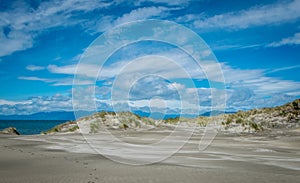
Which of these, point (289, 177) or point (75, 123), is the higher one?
point (75, 123)

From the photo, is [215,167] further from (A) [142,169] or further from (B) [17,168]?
(B) [17,168]

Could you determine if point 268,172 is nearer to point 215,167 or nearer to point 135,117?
point 215,167

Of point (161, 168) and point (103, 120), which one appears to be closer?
point (161, 168)

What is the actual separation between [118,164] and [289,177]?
22.9 ft

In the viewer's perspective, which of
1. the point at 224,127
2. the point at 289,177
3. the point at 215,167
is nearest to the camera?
the point at 289,177

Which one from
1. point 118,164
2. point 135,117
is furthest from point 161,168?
point 135,117

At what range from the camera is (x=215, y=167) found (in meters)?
12.8

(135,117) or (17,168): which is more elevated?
(135,117)

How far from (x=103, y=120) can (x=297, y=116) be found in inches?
1014

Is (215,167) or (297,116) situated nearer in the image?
(215,167)

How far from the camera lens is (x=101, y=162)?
13672 mm

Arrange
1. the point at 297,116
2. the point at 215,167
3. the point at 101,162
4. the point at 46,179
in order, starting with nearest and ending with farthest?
1. the point at 46,179
2. the point at 215,167
3. the point at 101,162
4. the point at 297,116

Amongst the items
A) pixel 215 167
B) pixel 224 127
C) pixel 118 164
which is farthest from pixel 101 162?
pixel 224 127

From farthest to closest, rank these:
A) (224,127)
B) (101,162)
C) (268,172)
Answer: (224,127) < (101,162) < (268,172)
